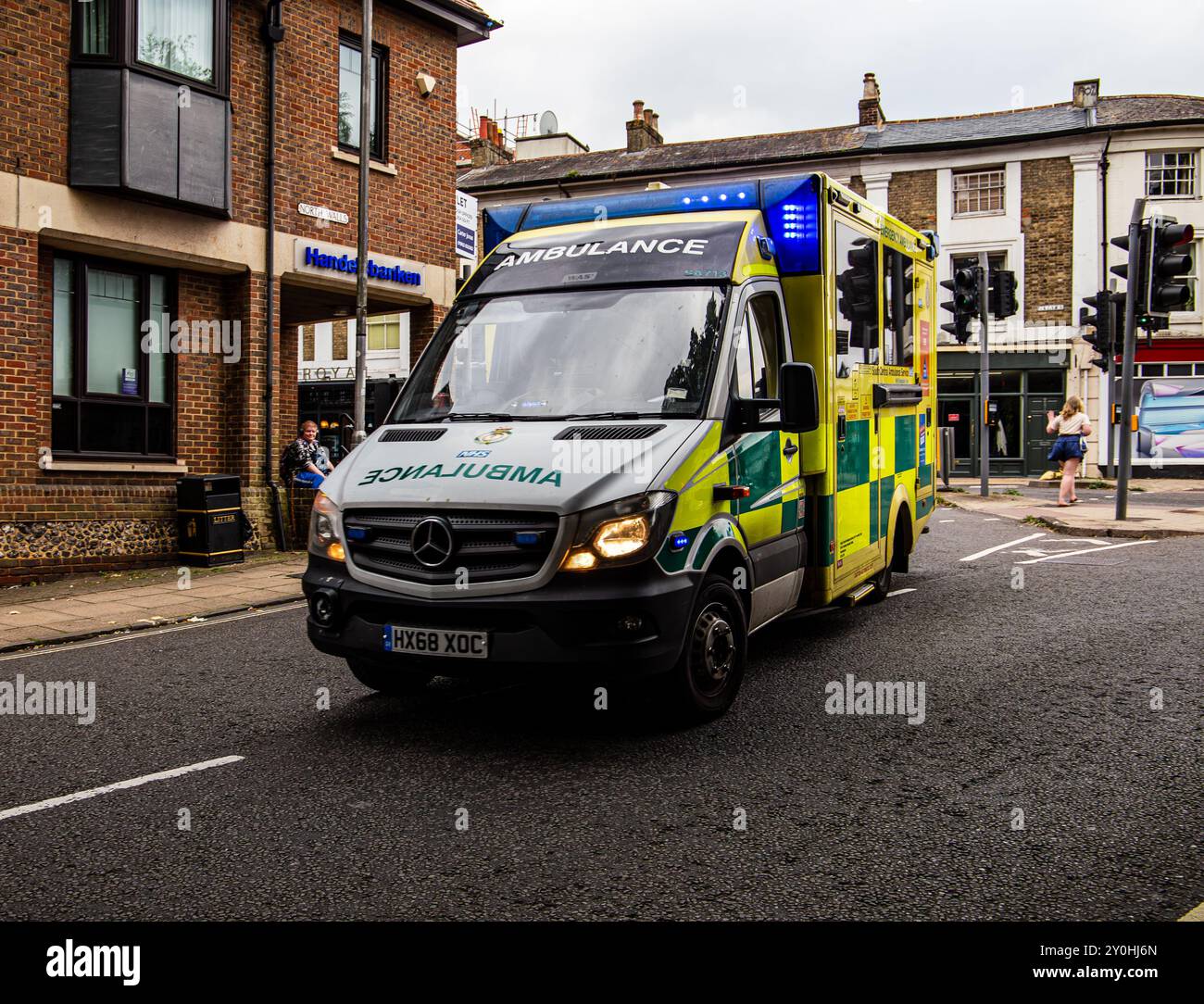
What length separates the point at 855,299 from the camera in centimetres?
737

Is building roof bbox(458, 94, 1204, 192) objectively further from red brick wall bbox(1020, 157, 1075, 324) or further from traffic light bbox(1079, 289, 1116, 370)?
traffic light bbox(1079, 289, 1116, 370)

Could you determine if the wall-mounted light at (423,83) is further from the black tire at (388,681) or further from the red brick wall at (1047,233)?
the red brick wall at (1047,233)

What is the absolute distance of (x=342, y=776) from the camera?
479 cm

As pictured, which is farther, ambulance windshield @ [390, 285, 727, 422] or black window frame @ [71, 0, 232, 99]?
black window frame @ [71, 0, 232, 99]

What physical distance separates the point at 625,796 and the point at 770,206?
3.80 meters

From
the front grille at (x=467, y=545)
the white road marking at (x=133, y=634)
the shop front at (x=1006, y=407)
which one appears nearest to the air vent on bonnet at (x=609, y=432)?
the front grille at (x=467, y=545)

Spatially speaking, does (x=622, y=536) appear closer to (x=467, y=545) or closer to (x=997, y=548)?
(x=467, y=545)

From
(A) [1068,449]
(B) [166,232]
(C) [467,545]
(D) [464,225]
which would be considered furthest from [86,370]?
(A) [1068,449]

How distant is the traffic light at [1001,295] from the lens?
69.9ft

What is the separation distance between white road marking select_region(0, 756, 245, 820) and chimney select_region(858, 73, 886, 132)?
34.3 metres

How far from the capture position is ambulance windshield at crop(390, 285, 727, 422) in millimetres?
5586

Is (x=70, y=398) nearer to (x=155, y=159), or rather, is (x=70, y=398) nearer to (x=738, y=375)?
(x=155, y=159)

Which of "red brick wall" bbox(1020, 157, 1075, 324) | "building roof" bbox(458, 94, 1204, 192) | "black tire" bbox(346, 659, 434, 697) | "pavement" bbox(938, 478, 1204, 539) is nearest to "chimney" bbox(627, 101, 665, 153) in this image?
"building roof" bbox(458, 94, 1204, 192)

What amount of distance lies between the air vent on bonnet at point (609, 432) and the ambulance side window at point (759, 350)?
718 mm
